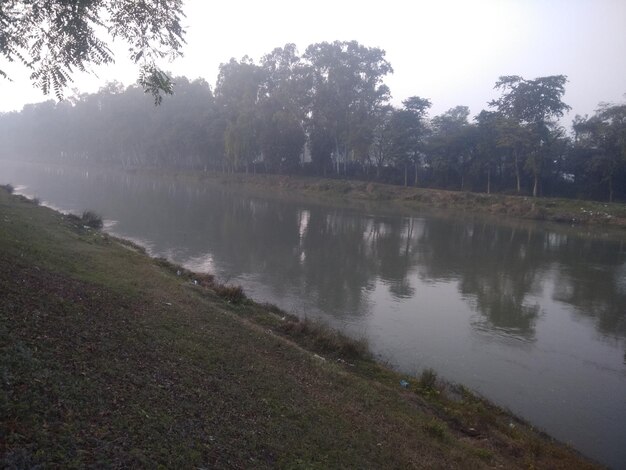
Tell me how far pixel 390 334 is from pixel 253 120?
54086mm

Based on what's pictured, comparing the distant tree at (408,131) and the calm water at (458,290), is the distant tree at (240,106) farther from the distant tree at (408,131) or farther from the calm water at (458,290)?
the calm water at (458,290)

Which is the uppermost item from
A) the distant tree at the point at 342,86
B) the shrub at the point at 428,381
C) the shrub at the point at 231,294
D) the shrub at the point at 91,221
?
the distant tree at the point at 342,86

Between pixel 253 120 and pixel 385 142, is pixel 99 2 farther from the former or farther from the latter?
pixel 253 120

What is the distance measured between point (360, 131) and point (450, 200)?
13530mm

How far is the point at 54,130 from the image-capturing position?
11056 cm

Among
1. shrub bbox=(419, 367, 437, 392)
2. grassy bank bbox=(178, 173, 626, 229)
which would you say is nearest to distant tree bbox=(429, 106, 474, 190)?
grassy bank bbox=(178, 173, 626, 229)

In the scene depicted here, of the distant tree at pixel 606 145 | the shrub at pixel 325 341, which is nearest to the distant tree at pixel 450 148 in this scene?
the distant tree at pixel 606 145

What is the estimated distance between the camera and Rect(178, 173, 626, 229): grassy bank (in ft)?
137

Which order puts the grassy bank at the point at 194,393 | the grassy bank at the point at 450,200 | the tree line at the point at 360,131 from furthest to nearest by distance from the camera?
the tree line at the point at 360,131 < the grassy bank at the point at 450,200 < the grassy bank at the point at 194,393

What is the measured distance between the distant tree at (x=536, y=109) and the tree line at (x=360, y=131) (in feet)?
0.33

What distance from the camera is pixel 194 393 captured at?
6387 mm

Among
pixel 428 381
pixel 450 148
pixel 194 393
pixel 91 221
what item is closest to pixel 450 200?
pixel 450 148

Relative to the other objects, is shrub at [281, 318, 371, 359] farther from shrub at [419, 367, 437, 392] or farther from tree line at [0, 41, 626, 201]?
tree line at [0, 41, 626, 201]

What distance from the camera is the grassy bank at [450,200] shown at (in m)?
41.6
